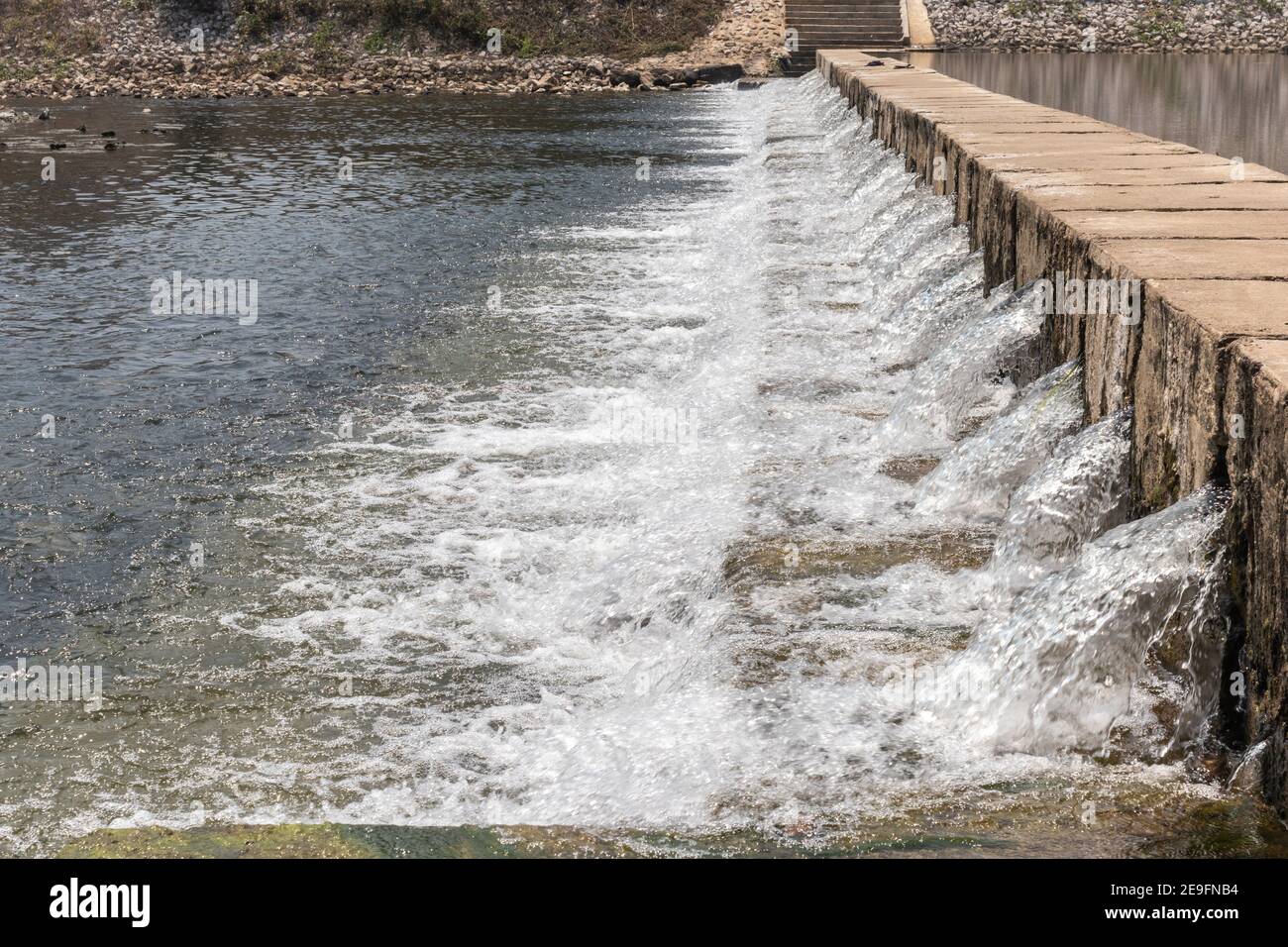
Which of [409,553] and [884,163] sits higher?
[884,163]

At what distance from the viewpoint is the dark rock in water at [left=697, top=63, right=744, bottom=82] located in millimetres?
35000

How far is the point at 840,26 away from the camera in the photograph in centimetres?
3700

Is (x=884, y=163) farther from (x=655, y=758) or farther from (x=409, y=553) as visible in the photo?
(x=655, y=758)

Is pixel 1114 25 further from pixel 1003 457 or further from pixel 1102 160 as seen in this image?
pixel 1003 457

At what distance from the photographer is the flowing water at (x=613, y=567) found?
13.1 ft

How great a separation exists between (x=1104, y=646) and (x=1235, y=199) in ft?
11.8

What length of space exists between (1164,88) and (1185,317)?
2174cm

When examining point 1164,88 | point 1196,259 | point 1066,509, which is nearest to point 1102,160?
point 1196,259

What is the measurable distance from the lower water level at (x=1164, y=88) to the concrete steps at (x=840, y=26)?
2.10m

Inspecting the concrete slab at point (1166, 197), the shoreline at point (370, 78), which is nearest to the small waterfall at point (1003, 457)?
the concrete slab at point (1166, 197)

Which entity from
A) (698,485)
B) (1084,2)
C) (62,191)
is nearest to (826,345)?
(698,485)

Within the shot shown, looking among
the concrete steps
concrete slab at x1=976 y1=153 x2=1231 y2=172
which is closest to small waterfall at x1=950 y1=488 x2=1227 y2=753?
concrete slab at x1=976 y1=153 x2=1231 y2=172

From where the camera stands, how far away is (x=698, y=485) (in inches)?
269

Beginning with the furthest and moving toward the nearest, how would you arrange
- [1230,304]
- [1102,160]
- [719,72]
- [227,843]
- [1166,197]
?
1. [719,72]
2. [1102,160]
3. [1166,197]
4. [1230,304]
5. [227,843]
